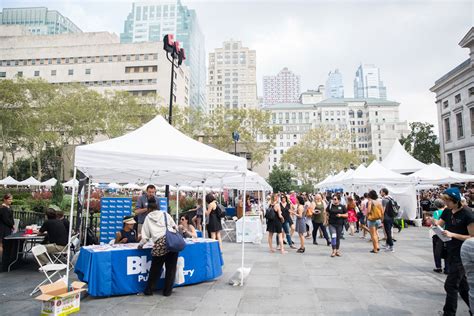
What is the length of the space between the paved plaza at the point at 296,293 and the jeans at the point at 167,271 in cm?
18

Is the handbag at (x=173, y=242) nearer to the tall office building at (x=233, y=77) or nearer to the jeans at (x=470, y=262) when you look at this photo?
the jeans at (x=470, y=262)

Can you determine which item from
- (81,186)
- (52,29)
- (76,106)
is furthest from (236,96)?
(81,186)

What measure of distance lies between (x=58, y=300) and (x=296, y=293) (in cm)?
404

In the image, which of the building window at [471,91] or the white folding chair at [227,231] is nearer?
the white folding chair at [227,231]

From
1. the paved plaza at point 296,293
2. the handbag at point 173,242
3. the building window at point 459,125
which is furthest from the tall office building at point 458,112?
the handbag at point 173,242

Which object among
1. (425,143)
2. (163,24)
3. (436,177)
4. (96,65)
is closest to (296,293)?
(436,177)

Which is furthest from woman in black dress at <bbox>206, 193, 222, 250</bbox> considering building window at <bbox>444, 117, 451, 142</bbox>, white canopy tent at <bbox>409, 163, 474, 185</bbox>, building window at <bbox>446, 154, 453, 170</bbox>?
building window at <bbox>444, 117, 451, 142</bbox>

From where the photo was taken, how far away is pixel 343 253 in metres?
10.4

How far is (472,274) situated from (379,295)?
2690mm

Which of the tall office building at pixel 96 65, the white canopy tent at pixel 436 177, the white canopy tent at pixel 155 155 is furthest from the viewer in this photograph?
the tall office building at pixel 96 65

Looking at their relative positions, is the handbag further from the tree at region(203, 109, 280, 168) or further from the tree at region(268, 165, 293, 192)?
the tree at region(268, 165, 293, 192)

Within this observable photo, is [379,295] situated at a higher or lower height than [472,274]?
lower

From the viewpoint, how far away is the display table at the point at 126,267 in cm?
566

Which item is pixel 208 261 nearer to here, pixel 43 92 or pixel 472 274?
pixel 472 274
